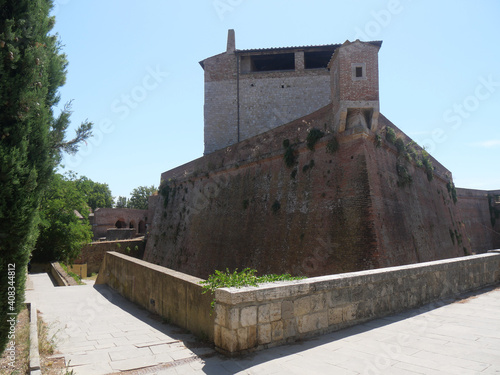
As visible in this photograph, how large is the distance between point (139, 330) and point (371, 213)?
721 centimetres

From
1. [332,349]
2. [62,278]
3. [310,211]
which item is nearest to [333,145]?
[310,211]

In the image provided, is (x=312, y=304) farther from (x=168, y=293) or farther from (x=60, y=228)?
(x=60, y=228)

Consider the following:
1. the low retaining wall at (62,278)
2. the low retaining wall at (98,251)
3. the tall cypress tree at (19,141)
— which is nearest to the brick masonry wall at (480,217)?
the low retaining wall at (98,251)

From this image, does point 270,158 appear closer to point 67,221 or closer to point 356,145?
point 356,145

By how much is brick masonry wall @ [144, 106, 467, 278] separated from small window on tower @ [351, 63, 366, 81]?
59.1 inches

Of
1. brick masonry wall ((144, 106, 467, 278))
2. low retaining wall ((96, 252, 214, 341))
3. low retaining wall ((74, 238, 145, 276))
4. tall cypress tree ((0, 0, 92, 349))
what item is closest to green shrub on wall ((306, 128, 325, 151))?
brick masonry wall ((144, 106, 467, 278))

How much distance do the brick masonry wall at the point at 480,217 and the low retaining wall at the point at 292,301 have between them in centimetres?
2165

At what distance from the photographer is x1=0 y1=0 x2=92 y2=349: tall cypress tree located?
338cm

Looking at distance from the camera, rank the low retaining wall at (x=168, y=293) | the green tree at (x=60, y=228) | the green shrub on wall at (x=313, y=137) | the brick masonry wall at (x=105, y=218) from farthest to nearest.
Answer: the brick masonry wall at (x=105, y=218) < the green tree at (x=60, y=228) < the green shrub on wall at (x=313, y=137) < the low retaining wall at (x=168, y=293)

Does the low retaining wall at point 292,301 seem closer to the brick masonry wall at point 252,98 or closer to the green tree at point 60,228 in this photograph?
the green tree at point 60,228

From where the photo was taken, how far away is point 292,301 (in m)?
4.00

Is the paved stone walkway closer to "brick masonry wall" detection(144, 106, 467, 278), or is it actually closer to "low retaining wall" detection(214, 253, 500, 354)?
"low retaining wall" detection(214, 253, 500, 354)

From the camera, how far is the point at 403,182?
12695 mm

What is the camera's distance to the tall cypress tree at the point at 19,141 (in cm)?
338
